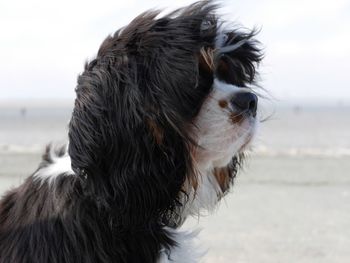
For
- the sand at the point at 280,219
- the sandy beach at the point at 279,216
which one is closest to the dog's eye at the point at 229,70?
the sandy beach at the point at 279,216

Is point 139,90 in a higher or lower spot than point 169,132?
higher

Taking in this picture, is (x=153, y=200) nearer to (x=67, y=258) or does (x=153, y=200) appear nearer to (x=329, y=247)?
(x=67, y=258)

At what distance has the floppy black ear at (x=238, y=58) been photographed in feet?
10.9

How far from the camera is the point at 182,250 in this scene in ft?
11.3

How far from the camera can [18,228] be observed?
3240 millimetres

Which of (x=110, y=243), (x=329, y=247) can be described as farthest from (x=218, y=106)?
(x=329, y=247)

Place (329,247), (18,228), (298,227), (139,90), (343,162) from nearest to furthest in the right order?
1. (139,90)
2. (18,228)
3. (329,247)
4. (298,227)
5. (343,162)

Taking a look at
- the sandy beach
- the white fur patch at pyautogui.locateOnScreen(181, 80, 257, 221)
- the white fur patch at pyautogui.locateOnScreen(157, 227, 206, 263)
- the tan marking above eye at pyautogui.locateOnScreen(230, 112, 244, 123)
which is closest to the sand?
the sandy beach

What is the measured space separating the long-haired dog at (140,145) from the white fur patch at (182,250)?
10 mm

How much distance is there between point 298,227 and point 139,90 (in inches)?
195

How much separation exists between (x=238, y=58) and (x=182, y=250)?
3.61 ft

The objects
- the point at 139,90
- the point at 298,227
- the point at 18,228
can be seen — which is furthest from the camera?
the point at 298,227

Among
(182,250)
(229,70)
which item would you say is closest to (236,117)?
(229,70)

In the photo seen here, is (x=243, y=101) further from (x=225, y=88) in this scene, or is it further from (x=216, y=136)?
(x=216, y=136)
